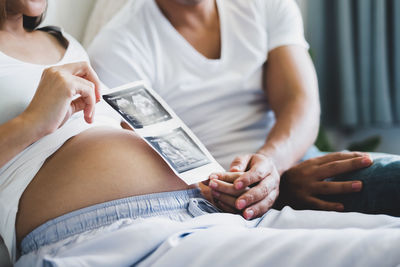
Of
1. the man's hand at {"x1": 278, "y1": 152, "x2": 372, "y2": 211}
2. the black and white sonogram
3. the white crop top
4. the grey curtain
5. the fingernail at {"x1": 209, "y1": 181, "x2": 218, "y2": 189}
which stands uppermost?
the white crop top

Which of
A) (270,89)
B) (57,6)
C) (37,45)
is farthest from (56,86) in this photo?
(270,89)

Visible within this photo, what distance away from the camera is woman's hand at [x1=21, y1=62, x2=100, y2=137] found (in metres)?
0.97

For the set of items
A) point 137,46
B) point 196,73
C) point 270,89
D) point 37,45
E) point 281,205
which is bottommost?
point 281,205

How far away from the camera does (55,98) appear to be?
0.97 metres

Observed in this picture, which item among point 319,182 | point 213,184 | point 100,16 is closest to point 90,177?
point 213,184

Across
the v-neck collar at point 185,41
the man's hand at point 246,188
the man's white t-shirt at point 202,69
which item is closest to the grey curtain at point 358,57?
the man's white t-shirt at point 202,69

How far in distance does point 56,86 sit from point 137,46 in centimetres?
50

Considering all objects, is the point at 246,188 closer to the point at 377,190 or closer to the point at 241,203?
the point at 241,203

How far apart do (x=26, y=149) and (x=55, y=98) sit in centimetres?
17

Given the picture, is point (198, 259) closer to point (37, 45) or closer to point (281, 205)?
point (281, 205)

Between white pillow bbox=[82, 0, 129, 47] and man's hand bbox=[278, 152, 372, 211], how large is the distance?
0.76 m

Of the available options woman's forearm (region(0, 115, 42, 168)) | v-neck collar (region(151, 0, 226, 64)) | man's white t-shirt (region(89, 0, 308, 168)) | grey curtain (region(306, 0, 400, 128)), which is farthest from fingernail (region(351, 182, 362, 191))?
grey curtain (region(306, 0, 400, 128))

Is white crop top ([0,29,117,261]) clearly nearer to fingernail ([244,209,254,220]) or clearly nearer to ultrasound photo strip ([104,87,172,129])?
ultrasound photo strip ([104,87,172,129])

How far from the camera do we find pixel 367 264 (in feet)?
2.28
